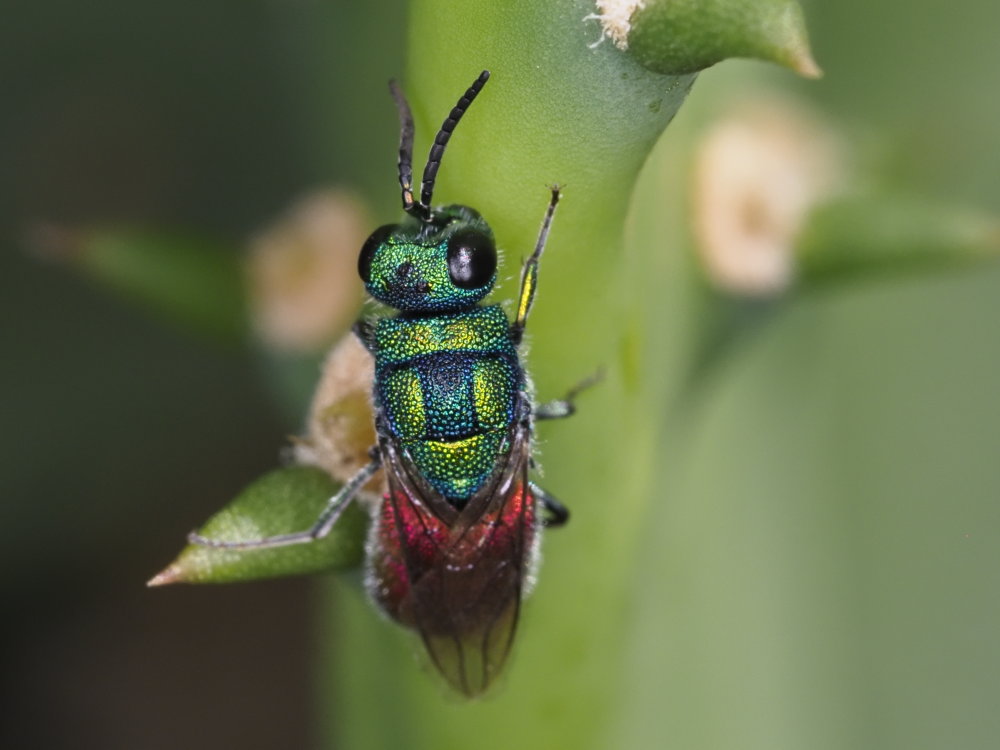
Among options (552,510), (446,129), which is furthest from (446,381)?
(446,129)

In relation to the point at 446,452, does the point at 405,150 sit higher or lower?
higher

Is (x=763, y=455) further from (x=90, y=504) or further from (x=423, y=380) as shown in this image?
(x=90, y=504)

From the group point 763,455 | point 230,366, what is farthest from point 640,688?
point 230,366

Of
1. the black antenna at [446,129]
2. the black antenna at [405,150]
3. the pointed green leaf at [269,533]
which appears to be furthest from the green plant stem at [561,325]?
the pointed green leaf at [269,533]

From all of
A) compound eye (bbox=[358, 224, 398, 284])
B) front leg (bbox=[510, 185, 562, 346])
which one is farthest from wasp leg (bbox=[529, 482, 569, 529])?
compound eye (bbox=[358, 224, 398, 284])

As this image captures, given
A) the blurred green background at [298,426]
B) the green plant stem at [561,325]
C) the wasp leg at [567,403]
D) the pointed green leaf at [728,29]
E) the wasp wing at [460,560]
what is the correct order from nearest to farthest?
the pointed green leaf at [728,29], the green plant stem at [561,325], the wasp leg at [567,403], the wasp wing at [460,560], the blurred green background at [298,426]

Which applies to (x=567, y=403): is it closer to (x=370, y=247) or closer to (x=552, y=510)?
(x=552, y=510)

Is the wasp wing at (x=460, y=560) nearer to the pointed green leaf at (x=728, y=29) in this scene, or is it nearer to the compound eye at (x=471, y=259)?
the compound eye at (x=471, y=259)
